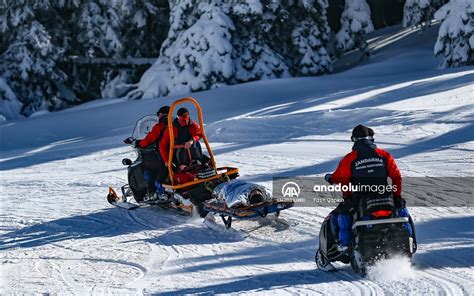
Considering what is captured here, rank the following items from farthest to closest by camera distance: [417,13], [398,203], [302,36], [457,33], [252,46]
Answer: [417,13]
[302,36]
[252,46]
[457,33]
[398,203]

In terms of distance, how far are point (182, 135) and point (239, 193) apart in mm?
1906

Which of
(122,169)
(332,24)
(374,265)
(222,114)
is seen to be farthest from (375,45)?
(374,265)

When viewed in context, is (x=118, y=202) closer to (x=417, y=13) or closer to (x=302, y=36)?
(x=302, y=36)

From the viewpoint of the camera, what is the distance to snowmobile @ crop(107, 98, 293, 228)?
9320 millimetres

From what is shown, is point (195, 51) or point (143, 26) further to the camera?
point (143, 26)

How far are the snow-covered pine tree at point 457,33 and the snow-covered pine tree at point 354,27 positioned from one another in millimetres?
5804

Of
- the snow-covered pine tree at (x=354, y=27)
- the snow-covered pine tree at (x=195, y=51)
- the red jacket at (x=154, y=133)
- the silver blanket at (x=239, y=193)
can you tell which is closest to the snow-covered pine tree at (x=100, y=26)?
the snow-covered pine tree at (x=195, y=51)

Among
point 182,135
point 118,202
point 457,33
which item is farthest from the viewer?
point 457,33

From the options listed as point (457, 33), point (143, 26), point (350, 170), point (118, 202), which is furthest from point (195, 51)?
point (350, 170)

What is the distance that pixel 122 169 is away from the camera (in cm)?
1565

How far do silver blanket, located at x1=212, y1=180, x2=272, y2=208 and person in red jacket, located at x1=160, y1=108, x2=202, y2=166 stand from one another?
1.44m

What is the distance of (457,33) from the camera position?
2398 cm

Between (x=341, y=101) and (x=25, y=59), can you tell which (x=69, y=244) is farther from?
(x=25, y=59)

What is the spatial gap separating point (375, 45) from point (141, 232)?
25351mm
